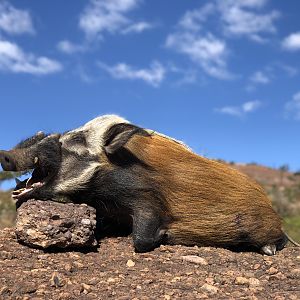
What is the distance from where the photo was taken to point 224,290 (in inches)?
210

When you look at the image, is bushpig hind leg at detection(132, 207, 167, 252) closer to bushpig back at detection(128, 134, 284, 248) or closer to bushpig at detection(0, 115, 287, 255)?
bushpig at detection(0, 115, 287, 255)

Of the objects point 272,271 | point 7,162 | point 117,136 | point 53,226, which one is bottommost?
point 272,271

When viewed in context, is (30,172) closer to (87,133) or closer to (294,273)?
(87,133)

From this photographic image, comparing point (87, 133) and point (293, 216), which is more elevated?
point (293, 216)

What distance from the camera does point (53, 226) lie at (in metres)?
6.18

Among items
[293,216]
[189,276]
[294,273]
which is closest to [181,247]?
[189,276]

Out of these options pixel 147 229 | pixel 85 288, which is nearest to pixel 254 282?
pixel 147 229

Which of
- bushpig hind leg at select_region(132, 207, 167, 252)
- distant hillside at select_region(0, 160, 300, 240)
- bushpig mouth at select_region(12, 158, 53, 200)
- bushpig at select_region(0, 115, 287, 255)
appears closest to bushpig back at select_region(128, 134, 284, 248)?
bushpig at select_region(0, 115, 287, 255)

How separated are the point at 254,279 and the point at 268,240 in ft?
4.68

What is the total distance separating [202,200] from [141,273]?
4.70 feet

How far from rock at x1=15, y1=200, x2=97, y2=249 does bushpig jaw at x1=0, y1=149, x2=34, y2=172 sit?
48 cm

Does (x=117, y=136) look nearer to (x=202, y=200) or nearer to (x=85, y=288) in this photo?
(x=202, y=200)

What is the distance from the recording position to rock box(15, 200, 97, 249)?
616cm

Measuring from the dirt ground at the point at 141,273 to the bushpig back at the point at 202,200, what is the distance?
20cm
